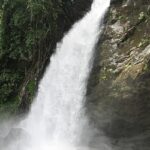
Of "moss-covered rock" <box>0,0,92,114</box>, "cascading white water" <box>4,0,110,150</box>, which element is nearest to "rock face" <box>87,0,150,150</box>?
"cascading white water" <box>4,0,110,150</box>

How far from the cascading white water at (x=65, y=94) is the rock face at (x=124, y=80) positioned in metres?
0.70

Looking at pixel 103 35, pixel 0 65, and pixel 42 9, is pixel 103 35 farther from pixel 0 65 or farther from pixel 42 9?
pixel 0 65

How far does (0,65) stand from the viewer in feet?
53.6

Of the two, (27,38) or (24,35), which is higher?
(24,35)

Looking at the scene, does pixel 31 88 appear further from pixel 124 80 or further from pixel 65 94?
pixel 124 80

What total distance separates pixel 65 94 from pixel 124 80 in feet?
9.96

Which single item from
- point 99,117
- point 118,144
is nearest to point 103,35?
point 99,117

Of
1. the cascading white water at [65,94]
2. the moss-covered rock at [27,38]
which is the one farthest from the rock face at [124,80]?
the moss-covered rock at [27,38]

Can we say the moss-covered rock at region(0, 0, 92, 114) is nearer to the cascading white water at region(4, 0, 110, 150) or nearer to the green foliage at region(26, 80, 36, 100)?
the green foliage at region(26, 80, 36, 100)

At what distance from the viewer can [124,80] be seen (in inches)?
420

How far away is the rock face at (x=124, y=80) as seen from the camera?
33.9 feet

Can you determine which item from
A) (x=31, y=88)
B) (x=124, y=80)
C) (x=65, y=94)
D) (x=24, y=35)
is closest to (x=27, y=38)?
(x=24, y=35)

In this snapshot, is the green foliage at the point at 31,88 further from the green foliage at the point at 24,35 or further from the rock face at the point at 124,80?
the rock face at the point at 124,80

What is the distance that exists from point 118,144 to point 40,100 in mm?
4112
